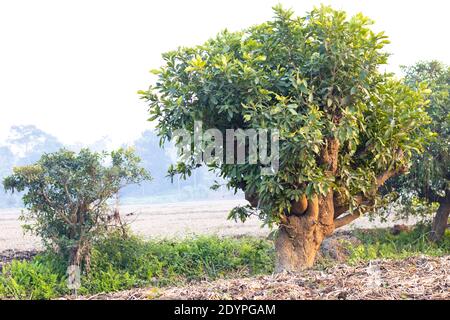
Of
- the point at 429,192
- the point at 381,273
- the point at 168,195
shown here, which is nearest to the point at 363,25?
the point at 381,273

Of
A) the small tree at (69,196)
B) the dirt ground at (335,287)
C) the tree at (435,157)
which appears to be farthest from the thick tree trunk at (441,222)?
the dirt ground at (335,287)

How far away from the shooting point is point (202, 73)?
10.2 m

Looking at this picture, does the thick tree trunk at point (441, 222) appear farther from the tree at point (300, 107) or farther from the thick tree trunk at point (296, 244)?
the thick tree trunk at point (296, 244)

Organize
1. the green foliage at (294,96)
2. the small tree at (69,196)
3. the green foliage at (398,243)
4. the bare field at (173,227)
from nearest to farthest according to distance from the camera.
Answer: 1. the green foliage at (294,96)
2. the small tree at (69,196)
3. the green foliage at (398,243)
4. the bare field at (173,227)

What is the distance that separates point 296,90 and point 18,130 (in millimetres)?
54960

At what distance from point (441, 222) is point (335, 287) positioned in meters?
11.4

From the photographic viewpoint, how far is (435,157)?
1569 cm

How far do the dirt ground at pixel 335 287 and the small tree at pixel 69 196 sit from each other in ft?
20.8

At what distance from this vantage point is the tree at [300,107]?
10016 mm

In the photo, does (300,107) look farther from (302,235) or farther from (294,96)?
(302,235)

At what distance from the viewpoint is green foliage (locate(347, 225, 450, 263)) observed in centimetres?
1514

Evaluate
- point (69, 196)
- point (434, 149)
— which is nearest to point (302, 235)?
point (69, 196)

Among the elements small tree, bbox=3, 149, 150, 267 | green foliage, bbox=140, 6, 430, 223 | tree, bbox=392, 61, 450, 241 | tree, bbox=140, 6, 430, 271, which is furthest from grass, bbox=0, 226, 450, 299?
green foliage, bbox=140, 6, 430, 223

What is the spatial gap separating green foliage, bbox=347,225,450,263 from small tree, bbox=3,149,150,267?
599cm
